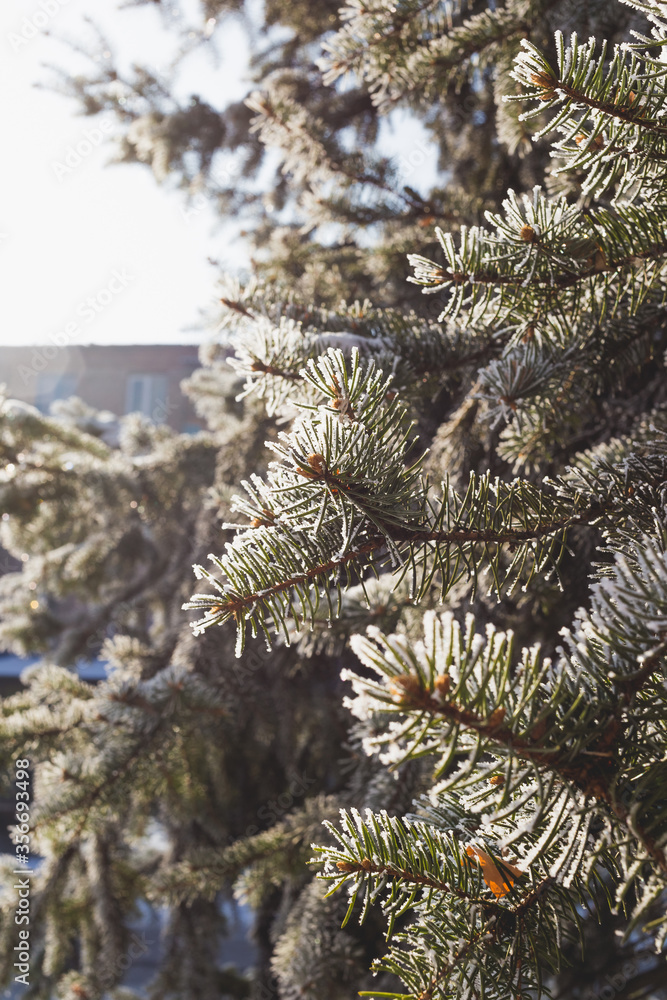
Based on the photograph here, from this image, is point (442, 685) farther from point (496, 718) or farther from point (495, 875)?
point (495, 875)

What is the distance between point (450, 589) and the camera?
815mm

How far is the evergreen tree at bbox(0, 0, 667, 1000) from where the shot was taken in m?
0.52

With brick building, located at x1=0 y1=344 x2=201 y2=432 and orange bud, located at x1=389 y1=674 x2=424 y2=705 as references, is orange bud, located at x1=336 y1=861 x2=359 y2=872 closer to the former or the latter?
orange bud, located at x1=389 y1=674 x2=424 y2=705

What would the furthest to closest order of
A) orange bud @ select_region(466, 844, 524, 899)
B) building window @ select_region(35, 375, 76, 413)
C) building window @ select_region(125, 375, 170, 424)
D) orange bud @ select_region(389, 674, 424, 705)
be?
building window @ select_region(125, 375, 170, 424) < building window @ select_region(35, 375, 76, 413) < orange bud @ select_region(466, 844, 524, 899) < orange bud @ select_region(389, 674, 424, 705)

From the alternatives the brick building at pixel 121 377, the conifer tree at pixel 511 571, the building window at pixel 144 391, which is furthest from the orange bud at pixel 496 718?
the building window at pixel 144 391

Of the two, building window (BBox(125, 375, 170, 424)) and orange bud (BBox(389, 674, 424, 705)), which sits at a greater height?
building window (BBox(125, 375, 170, 424))

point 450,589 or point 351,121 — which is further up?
point 351,121

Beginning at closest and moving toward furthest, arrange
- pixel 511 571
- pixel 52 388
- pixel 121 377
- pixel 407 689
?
pixel 407 689
pixel 511 571
pixel 52 388
pixel 121 377

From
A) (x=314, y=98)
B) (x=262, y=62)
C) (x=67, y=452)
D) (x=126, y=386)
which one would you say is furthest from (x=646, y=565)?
(x=126, y=386)

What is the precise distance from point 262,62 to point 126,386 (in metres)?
12.2

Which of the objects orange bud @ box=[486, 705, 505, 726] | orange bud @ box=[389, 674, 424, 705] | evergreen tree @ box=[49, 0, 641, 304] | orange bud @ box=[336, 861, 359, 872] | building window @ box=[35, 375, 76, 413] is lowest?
orange bud @ box=[336, 861, 359, 872]

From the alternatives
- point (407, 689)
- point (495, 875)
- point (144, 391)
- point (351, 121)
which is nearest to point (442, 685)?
point (407, 689)

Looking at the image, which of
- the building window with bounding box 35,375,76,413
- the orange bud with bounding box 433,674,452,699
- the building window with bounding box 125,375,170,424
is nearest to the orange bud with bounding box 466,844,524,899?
the orange bud with bounding box 433,674,452,699

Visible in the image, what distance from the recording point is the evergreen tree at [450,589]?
52cm
